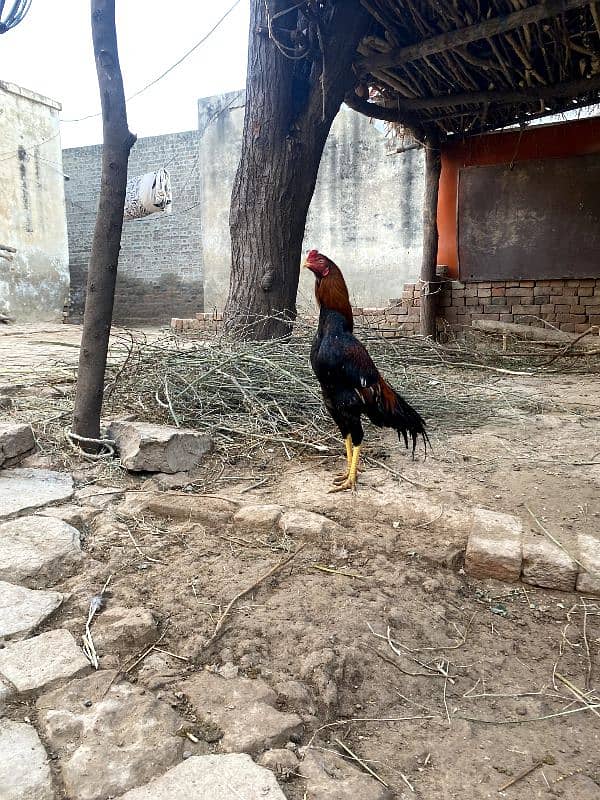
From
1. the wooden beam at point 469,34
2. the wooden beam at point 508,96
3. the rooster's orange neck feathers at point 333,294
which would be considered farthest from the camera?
the wooden beam at point 508,96

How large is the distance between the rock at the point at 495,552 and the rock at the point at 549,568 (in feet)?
0.11

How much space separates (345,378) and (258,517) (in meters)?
0.85

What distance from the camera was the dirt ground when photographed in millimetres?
1366

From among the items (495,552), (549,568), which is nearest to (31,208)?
(495,552)

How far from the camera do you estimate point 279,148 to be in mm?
5031

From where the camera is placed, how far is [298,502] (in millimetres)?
2668

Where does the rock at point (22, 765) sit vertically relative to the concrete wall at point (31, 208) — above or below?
below

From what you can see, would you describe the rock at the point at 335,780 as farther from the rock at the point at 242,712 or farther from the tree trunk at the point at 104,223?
the tree trunk at the point at 104,223

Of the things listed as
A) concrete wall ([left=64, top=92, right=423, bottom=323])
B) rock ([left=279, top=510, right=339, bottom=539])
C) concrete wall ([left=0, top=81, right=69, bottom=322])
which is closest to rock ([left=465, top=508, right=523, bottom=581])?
rock ([left=279, top=510, right=339, bottom=539])

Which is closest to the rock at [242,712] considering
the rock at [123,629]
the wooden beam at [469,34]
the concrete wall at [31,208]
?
the rock at [123,629]

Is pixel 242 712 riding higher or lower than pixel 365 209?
lower

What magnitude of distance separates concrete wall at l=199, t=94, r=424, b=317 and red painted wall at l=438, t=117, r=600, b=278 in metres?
3.44

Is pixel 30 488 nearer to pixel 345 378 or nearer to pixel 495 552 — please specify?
pixel 345 378

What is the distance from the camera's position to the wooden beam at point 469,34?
468 cm
